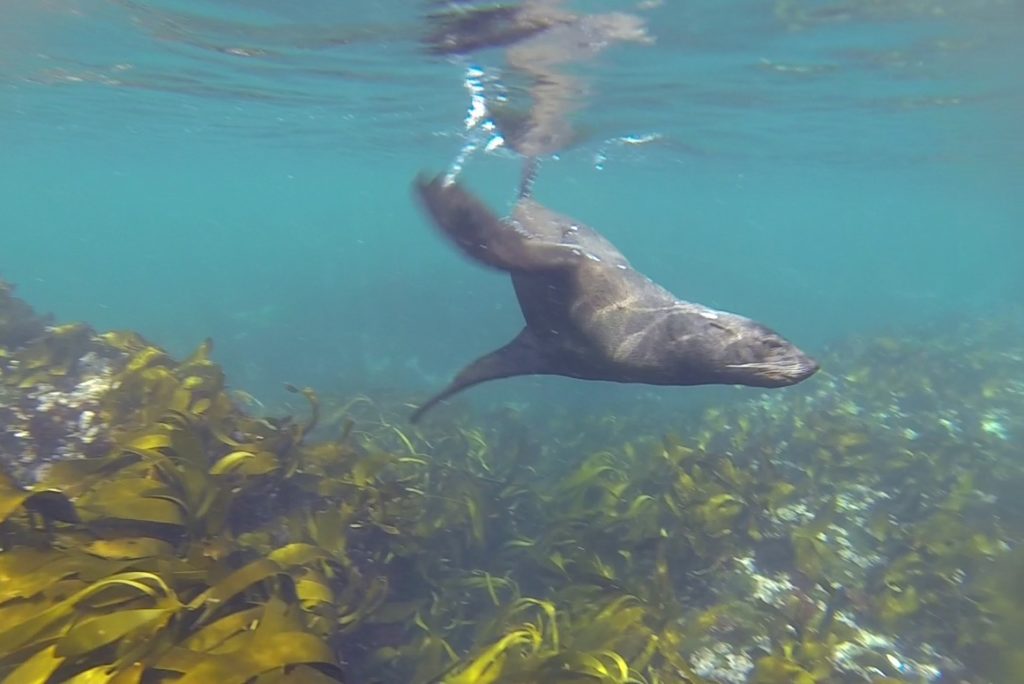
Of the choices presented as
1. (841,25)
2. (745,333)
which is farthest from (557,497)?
(841,25)

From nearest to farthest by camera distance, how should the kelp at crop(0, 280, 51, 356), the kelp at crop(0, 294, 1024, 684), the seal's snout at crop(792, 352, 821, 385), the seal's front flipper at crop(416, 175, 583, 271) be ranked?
the kelp at crop(0, 294, 1024, 684) < the seal's snout at crop(792, 352, 821, 385) < the seal's front flipper at crop(416, 175, 583, 271) < the kelp at crop(0, 280, 51, 356)

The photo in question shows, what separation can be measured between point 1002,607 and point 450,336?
55.1ft

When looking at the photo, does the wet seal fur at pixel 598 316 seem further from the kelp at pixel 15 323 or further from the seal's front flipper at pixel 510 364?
the kelp at pixel 15 323

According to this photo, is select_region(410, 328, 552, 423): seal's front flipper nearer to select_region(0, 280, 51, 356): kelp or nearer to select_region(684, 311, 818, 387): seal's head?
select_region(684, 311, 818, 387): seal's head

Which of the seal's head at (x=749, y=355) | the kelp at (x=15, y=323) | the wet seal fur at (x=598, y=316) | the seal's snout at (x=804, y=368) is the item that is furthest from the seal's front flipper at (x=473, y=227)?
the kelp at (x=15, y=323)

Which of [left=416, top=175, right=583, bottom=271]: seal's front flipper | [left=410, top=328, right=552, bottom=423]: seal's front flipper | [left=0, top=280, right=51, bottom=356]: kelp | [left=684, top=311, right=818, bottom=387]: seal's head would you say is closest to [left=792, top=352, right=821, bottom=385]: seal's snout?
[left=684, top=311, right=818, bottom=387]: seal's head

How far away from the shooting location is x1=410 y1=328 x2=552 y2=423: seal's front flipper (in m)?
6.03

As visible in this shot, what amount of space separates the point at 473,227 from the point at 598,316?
1.30m

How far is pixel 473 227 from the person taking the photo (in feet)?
16.1

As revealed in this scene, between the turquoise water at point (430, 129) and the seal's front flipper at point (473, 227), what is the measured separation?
0.22 meters

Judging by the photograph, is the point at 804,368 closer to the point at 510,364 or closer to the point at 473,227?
the point at 473,227

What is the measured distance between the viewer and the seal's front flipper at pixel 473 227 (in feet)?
16.1

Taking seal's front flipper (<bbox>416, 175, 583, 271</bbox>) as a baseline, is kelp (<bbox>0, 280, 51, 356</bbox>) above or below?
below

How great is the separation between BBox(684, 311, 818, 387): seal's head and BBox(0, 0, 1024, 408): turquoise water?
2203 millimetres
